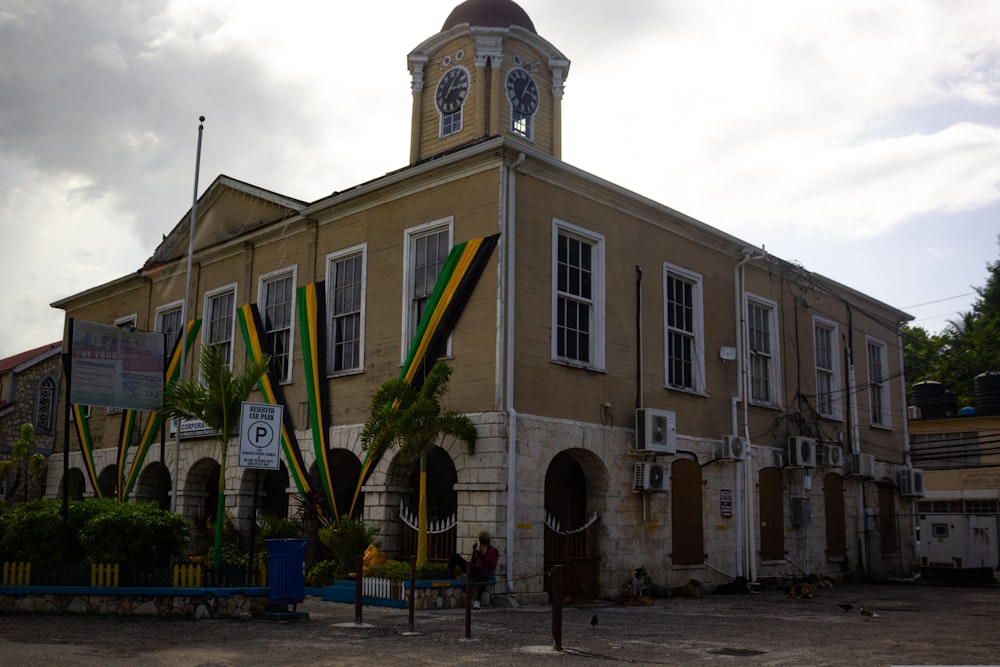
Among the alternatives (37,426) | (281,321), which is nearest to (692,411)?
(281,321)

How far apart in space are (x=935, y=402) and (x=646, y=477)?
976 inches

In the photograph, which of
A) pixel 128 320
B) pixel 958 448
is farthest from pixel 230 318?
pixel 958 448

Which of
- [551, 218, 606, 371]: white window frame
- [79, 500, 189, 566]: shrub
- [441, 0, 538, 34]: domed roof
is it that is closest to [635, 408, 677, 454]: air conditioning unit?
[551, 218, 606, 371]: white window frame

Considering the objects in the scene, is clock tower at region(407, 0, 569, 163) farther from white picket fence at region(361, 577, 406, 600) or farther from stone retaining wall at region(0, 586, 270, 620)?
stone retaining wall at region(0, 586, 270, 620)

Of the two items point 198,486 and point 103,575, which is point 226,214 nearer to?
point 198,486

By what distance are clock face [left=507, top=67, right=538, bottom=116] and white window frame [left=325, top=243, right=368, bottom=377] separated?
6301mm

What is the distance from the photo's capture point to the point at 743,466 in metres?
22.2

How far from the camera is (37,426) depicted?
119 feet

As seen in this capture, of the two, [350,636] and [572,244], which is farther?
[572,244]

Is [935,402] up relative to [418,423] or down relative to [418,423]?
up

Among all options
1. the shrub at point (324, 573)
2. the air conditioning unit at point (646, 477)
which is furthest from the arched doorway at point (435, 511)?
the air conditioning unit at point (646, 477)

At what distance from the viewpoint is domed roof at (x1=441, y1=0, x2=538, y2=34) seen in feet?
83.3

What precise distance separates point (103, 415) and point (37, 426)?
Answer: 33.4 ft

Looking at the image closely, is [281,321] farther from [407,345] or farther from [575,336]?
[575,336]
